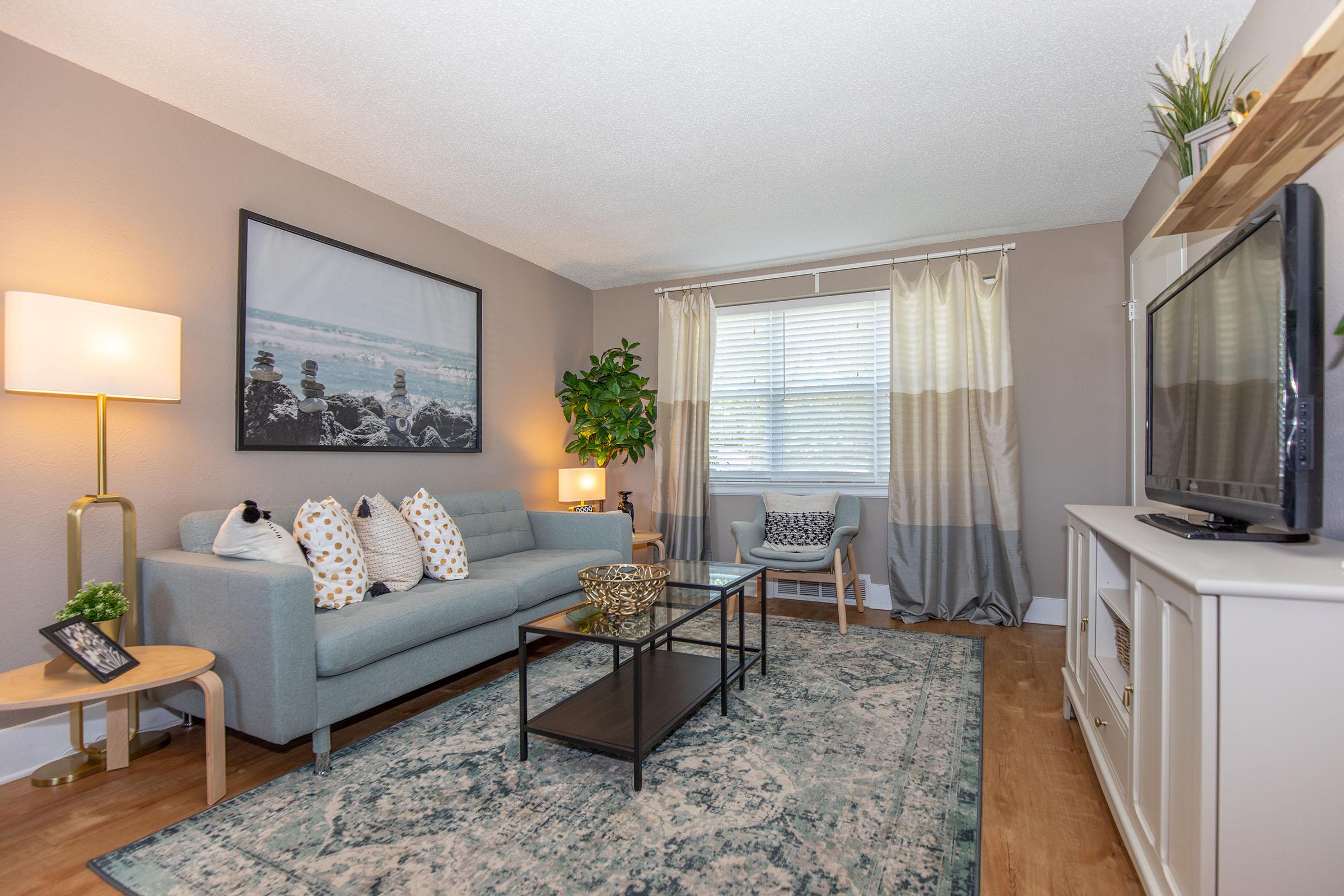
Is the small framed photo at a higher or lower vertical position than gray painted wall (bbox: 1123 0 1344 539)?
lower

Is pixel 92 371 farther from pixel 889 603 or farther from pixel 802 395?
pixel 889 603

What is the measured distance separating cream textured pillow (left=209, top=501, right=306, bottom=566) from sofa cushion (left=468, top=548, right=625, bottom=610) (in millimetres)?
842

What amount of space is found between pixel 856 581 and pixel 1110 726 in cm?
231

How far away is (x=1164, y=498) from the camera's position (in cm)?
210

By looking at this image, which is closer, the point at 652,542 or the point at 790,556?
the point at 790,556

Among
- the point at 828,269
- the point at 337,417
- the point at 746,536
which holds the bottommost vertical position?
the point at 746,536

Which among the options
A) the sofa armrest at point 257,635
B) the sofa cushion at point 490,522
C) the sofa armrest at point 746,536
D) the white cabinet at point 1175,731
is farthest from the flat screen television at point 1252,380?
the sofa cushion at point 490,522

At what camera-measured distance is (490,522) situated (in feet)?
12.3

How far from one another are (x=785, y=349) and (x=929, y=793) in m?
3.32

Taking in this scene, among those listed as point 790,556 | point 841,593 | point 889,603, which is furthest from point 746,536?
point 889,603

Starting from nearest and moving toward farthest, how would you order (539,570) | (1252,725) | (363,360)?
(1252,725) < (539,570) < (363,360)

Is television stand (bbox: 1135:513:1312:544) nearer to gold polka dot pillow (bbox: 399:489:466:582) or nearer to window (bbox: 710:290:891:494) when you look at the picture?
window (bbox: 710:290:891:494)

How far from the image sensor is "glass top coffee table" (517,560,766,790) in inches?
80.0

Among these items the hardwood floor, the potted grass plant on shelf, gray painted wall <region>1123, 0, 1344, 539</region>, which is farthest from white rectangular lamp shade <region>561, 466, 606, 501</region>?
gray painted wall <region>1123, 0, 1344, 539</region>
